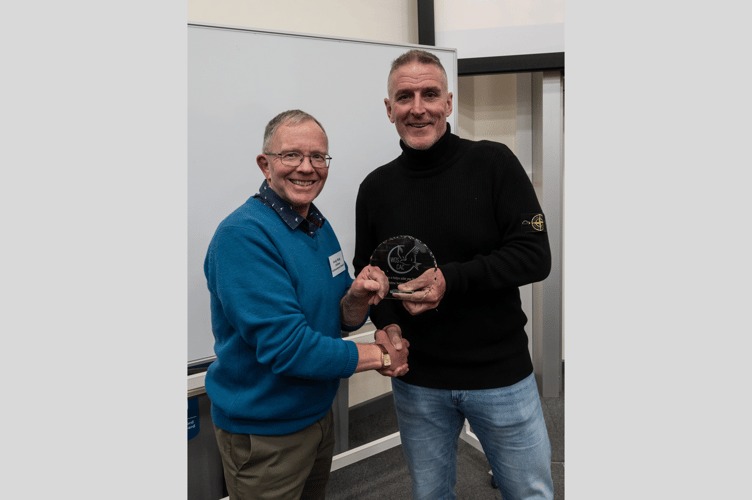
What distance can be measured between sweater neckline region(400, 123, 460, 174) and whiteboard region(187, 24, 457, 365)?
70 centimetres

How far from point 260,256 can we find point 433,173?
0.66 meters

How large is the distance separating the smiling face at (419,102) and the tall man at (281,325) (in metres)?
0.29

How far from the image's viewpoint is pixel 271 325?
1.21m

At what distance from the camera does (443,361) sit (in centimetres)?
144

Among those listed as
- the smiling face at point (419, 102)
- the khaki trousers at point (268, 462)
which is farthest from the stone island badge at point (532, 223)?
the khaki trousers at point (268, 462)

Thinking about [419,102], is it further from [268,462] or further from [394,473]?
[394,473]

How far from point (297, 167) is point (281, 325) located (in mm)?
491

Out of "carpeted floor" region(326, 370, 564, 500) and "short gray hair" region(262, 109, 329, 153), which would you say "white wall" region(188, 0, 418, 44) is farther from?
"carpeted floor" region(326, 370, 564, 500)

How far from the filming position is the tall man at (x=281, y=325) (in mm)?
1229

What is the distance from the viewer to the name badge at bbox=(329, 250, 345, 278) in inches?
57.4

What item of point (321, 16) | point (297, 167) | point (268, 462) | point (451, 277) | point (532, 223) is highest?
point (321, 16)

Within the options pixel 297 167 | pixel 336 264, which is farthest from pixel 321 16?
pixel 336 264

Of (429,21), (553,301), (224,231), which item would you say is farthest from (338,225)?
(553,301)

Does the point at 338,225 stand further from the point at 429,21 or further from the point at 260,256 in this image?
the point at 429,21
